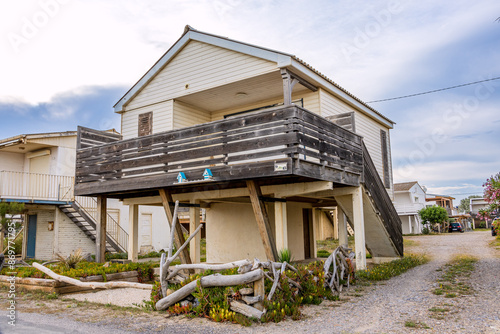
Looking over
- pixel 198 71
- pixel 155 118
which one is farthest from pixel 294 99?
pixel 155 118

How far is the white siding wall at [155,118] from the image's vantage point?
566 inches

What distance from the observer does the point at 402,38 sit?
13.9 metres

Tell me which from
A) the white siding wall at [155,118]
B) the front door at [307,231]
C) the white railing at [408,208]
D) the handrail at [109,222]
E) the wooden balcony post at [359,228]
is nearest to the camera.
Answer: the wooden balcony post at [359,228]

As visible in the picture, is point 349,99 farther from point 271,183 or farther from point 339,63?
point 271,183

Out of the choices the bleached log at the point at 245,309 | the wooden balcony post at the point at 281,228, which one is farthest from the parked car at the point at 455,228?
the bleached log at the point at 245,309

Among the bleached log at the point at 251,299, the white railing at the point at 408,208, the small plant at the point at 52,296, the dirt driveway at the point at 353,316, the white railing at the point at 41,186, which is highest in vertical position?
the white railing at the point at 41,186

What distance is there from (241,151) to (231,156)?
37cm

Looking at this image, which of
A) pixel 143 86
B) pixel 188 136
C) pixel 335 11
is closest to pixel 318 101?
pixel 335 11

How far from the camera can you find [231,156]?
1044cm

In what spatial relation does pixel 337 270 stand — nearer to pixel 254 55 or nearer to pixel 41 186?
pixel 254 55

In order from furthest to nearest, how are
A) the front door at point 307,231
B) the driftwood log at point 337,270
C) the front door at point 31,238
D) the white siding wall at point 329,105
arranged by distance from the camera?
the front door at point 31,238, the front door at point 307,231, the white siding wall at point 329,105, the driftwood log at point 337,270

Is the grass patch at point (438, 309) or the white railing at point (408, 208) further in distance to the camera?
the white railing at point (408, 208)

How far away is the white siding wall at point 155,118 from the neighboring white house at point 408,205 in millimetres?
35664

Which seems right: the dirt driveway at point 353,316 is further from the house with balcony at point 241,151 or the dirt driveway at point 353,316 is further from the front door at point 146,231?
the front door at point 146,231
